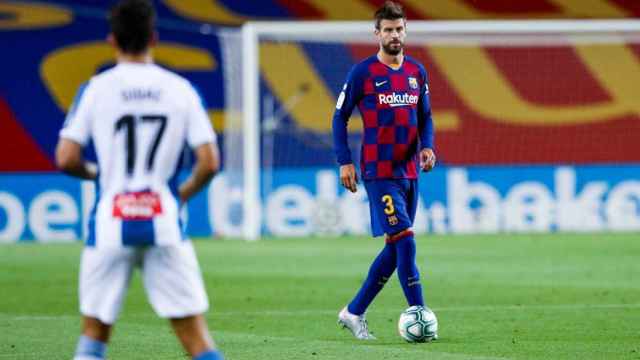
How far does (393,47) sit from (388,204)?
38.0 inches

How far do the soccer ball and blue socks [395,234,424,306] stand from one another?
2.2 inches

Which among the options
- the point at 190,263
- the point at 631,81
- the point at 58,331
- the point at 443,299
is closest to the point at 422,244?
the point at 631,81

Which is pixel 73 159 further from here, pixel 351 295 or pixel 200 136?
pixel 351 295

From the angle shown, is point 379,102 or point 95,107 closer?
point 95,107

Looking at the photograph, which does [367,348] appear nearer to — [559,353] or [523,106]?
[559,353]

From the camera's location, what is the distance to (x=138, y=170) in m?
5.84

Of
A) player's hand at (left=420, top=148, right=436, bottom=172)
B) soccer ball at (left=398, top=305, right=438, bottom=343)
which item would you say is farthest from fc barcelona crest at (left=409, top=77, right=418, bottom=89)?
soccer ball at (left=398, top=305, right=438, bottom=343)

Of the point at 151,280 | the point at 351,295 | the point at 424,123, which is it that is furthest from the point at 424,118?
the point at 151,280

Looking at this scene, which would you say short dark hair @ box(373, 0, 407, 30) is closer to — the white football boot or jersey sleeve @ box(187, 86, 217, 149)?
the white football boot

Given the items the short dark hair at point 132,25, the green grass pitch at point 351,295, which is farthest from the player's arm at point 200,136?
the green grass pitch at point 351,295

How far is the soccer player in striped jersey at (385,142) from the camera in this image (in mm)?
9836

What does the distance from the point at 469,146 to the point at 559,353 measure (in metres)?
16.4

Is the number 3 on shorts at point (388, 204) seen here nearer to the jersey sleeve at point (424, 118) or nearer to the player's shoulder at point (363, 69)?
the jersey sleeve at point (424, 118)

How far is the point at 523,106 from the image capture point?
85.6 ft
